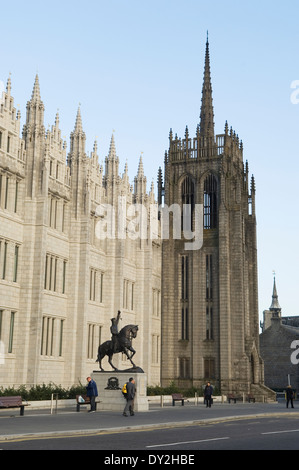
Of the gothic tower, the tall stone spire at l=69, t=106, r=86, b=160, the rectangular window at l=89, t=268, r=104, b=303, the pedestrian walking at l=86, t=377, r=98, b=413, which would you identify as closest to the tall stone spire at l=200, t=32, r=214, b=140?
the gothic tower

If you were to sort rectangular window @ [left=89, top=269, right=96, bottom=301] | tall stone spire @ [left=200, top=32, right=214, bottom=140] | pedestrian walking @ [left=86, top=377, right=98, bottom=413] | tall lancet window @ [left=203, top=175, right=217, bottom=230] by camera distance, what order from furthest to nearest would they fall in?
1. tall stone spire @ [left=200, top=32, right=214, bottom=140]
2. tall lancet window @ [left=203, top=175, right=217, bottom=230]
3. rectangular window @ [left=89, top=269, right=96, bottom=301]
4. pedestrian walking @ [left=86, top=377, right=98, bottom=413]

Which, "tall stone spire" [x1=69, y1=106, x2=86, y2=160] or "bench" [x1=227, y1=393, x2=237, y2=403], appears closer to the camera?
"tall stone spire" [x1=69, y1=106, x2=86, y2=160]

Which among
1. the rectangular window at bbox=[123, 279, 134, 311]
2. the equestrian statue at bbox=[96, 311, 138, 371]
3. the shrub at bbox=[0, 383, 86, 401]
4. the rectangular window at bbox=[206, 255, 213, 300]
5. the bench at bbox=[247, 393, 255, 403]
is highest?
the rectangular window at bbox=[206, 255, 213, 300]

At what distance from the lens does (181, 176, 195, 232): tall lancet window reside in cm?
6156

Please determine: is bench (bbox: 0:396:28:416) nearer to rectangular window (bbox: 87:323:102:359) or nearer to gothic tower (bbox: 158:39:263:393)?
rectangular window (bbox: 87:323:102:359)

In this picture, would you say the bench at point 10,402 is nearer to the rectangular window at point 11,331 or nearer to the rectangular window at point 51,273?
the rectangular window at point 11,331

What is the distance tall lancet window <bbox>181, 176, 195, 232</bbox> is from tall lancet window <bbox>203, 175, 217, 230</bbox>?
55.6 inches

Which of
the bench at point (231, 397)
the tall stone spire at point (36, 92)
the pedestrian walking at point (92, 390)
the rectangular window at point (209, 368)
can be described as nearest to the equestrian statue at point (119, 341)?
the pedestrian walking at point (92, 390)

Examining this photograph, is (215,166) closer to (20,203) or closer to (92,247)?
(92,247)

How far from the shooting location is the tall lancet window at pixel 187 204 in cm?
6156

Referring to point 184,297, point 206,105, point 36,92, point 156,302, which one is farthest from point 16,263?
point 206,105

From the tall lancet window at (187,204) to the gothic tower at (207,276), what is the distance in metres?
0.11

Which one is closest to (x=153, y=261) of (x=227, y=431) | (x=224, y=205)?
(x=224, y=205)

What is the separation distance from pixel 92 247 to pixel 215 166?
20418 millimetres
